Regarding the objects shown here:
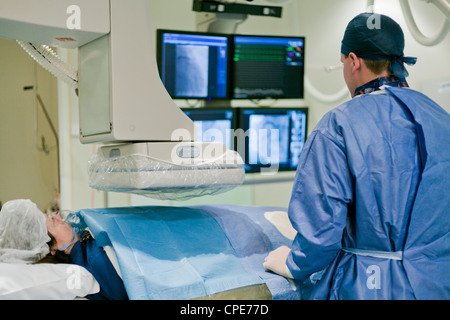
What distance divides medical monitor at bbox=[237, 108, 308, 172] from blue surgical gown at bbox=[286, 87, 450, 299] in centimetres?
165

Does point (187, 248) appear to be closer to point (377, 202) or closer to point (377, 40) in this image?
point (377, 202)

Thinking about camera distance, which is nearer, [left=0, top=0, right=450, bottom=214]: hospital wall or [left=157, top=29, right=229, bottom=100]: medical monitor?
[left=157, top=29, right=229, bottom=100]: medical monitor

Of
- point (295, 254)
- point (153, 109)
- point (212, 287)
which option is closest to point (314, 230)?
point (295, 254)

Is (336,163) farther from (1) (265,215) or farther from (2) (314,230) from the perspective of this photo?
(1) (265,215)

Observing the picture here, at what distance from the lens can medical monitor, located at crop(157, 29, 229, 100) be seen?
269 centimetres

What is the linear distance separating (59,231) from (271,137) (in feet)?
5.44

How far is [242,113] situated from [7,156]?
1.89m

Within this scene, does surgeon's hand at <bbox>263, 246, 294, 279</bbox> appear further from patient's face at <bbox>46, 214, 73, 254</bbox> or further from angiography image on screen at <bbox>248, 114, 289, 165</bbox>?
angiography image on screen at <bbox>248, 114, 289, 165</bbox>

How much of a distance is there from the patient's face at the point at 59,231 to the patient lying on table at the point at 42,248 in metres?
0.01

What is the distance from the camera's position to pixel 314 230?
4.16 feet

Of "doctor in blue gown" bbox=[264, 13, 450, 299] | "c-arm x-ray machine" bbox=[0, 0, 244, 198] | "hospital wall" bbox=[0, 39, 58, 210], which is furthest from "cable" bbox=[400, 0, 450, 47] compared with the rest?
"hospital wall" bbox=[0, 39, 58, 210]

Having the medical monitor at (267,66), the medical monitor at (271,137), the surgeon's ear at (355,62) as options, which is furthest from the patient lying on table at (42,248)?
the medical monitor at (267,66)

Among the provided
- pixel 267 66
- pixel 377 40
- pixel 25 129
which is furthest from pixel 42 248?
pixel 25 129

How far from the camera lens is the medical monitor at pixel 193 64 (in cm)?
269
